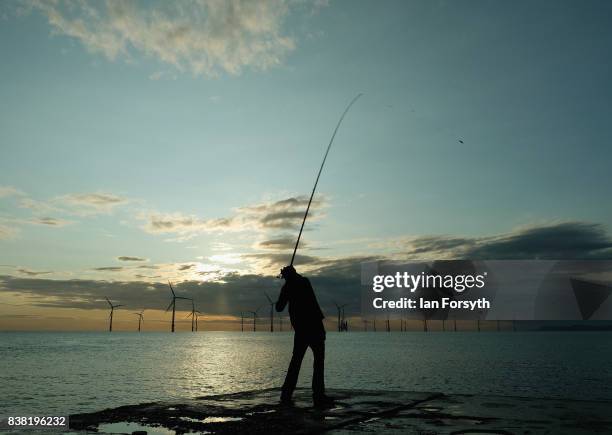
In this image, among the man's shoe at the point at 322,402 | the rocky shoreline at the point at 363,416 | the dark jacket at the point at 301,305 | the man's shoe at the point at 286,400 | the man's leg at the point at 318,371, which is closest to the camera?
the rocky shoreline at the point at 363,416

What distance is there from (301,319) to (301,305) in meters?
0.31

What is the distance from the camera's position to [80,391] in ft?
111

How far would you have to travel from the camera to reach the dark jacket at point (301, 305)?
1178cm

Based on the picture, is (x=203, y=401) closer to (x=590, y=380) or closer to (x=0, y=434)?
(x=0, y=434)

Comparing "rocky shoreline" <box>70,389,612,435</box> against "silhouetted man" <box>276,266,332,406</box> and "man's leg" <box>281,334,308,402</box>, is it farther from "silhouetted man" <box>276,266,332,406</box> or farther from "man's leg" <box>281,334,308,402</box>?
"silhouetted man" <box>276,266,332,406</box>

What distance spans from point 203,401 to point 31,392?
28.0 m

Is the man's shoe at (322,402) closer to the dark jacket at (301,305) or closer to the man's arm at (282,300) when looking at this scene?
the dark jacket at (301,305)

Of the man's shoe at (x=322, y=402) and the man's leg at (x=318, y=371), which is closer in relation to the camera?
the man's shoe at (x=322, y=402)

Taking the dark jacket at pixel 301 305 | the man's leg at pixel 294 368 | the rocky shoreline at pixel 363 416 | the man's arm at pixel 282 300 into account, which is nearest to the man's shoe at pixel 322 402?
the rocky shoreline at pixel 363 416

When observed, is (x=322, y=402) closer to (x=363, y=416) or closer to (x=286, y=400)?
(x=286, y=400)

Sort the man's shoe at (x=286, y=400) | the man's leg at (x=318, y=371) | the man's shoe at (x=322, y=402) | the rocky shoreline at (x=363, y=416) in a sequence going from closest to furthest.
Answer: the rocky shoreline at (x=363, y=416), the man's shoe at (x=322, y=402), the man's leg at (x=318, y=371), the man's shoe at (x=286, y=400)

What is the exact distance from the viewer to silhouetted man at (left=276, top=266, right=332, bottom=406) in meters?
11.7

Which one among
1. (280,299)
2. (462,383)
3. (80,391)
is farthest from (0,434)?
(462,383)

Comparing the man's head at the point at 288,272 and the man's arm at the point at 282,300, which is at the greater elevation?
the man's head at the point at 288,272
